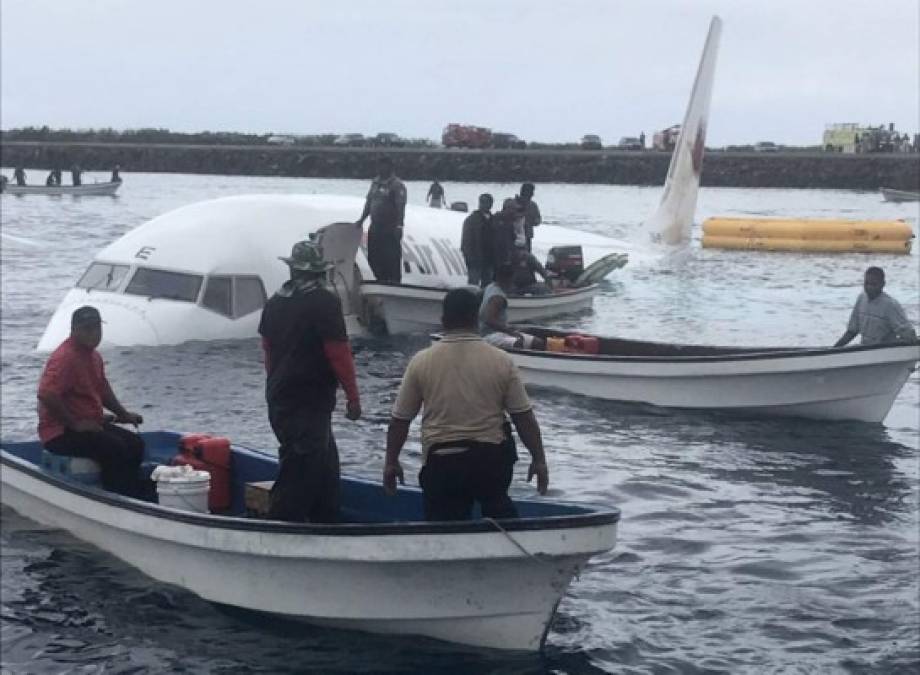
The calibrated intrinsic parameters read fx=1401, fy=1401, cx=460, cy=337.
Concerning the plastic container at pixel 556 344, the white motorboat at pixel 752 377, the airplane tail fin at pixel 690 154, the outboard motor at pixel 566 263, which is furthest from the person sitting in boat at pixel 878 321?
the airplane tail fin at pixel 690 154

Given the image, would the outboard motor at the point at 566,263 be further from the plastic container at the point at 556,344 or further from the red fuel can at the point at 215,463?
the red fuel can at the point at 215,463

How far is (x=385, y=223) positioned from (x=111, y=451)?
13.2 meters

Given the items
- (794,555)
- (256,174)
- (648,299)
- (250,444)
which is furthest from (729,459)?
(256,174)

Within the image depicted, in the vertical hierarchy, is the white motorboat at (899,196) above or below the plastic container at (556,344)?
above

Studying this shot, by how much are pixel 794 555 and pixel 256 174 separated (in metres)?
115

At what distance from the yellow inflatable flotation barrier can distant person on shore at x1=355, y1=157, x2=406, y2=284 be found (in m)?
29.9

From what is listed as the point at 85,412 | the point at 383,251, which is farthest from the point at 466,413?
the point at 383,251

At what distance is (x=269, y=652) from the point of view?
962 cm

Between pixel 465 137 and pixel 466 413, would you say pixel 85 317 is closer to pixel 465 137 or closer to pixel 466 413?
pixel 466 413

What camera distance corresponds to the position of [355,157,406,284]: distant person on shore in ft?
79.9

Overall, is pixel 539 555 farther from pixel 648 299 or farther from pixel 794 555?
pixel 648 299

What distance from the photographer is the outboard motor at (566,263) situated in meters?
31.4

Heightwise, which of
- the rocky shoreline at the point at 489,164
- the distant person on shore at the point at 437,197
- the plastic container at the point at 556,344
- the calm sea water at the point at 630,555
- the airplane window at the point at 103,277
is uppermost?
the rocky shoreline at the point at 489,164

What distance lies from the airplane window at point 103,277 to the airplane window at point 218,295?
1.30m
